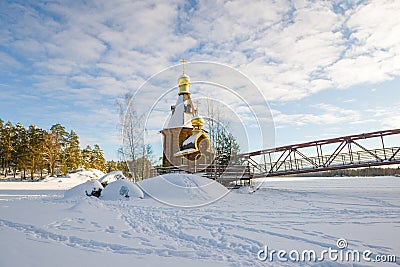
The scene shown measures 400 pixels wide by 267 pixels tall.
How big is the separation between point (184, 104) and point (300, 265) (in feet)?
75.5

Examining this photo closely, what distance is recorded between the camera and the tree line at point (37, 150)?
38.9 meters

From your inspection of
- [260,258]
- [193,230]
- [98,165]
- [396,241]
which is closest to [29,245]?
[193,230]

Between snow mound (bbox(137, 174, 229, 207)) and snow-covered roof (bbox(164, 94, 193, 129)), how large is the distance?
37.7 ft

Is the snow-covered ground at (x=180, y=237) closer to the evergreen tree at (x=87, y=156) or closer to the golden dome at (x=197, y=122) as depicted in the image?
the golden dome at (x=197, y=122)

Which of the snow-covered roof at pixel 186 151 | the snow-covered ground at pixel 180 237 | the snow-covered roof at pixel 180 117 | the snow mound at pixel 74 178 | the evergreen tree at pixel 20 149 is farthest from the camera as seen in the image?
the evergreen tree at pixel 20 149

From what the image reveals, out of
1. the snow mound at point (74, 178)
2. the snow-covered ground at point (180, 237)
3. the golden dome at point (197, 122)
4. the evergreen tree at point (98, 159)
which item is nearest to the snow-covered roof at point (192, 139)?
the golden dome at point (197, 122)

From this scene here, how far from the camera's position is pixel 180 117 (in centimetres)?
2536

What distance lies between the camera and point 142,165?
25016 mm

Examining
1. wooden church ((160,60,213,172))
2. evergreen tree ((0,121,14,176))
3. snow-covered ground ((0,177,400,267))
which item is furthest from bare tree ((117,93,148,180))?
evergreen tree ((0,121,14,176))

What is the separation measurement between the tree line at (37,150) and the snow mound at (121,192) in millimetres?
32086

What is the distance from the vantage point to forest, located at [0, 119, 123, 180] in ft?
128

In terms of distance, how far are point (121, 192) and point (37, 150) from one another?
112 ft

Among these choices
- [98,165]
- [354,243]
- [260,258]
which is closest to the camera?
[260,258]

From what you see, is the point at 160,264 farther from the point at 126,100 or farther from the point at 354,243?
the point at 126,100
